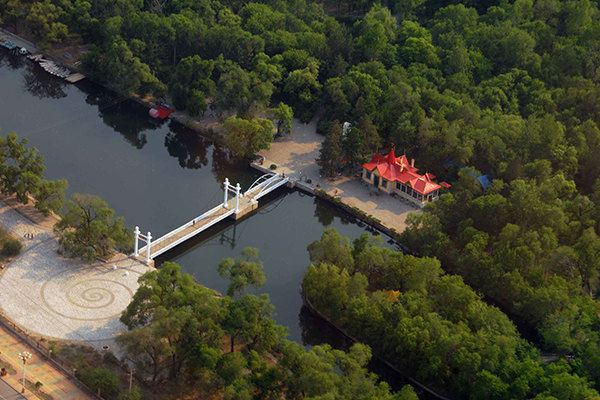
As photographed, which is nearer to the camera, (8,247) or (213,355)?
(213,355)

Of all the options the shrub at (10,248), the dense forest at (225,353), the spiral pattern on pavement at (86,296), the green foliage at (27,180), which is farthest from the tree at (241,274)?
the green foliage at (27,180)

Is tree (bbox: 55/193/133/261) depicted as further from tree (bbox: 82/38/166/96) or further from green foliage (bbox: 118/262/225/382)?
tree (bbox: 82/38/166/96)

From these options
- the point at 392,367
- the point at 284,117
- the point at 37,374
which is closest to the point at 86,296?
the point at 37,374

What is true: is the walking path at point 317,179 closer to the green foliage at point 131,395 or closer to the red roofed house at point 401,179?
the red roofed house at point 401,179

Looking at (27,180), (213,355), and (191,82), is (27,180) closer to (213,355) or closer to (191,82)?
(191,82)

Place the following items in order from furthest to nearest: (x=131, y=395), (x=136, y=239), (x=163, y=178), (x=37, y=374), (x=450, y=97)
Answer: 1. (x=450, y=97)
2. (x=163, y=178)
3. (x=136, y=239)
4. (x=37, y=374)
5. (x=131, y=395)

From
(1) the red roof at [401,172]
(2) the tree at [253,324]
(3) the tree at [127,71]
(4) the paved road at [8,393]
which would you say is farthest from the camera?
(3) the tree at [127,71]

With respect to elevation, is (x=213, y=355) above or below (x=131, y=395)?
above

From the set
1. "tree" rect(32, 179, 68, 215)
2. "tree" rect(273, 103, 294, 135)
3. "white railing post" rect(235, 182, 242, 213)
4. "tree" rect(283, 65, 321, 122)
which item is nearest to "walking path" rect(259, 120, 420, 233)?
"tree" rect(273, 103, 294, 135)
